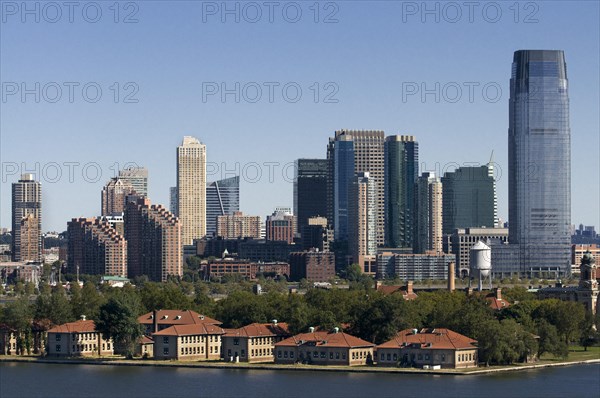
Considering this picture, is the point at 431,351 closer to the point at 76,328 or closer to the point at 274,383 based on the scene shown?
the point at 274,383

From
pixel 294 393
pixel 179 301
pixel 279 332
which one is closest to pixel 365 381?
pixel 294 393

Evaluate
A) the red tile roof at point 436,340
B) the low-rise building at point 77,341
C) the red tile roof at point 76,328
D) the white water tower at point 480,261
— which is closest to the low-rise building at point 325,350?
the red tile roof at point 436,340

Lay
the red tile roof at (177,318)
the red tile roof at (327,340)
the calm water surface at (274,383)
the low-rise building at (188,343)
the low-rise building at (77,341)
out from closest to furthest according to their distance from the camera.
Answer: the calm water surface at (274,383) → the red tile roof at (327,340) → the low-rise building at (188,343) → the low-rise building at (77,341) → the red tile roof at (177,318)

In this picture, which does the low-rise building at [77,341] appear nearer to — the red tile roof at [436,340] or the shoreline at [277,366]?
the shoreline at [277,366]

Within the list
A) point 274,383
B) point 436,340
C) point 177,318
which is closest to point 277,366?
point 274,383

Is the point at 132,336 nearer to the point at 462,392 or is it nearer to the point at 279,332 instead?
the point at 279,332

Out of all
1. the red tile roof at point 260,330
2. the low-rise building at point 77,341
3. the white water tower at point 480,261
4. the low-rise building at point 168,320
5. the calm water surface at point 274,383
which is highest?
the white water tower at point 480,261
